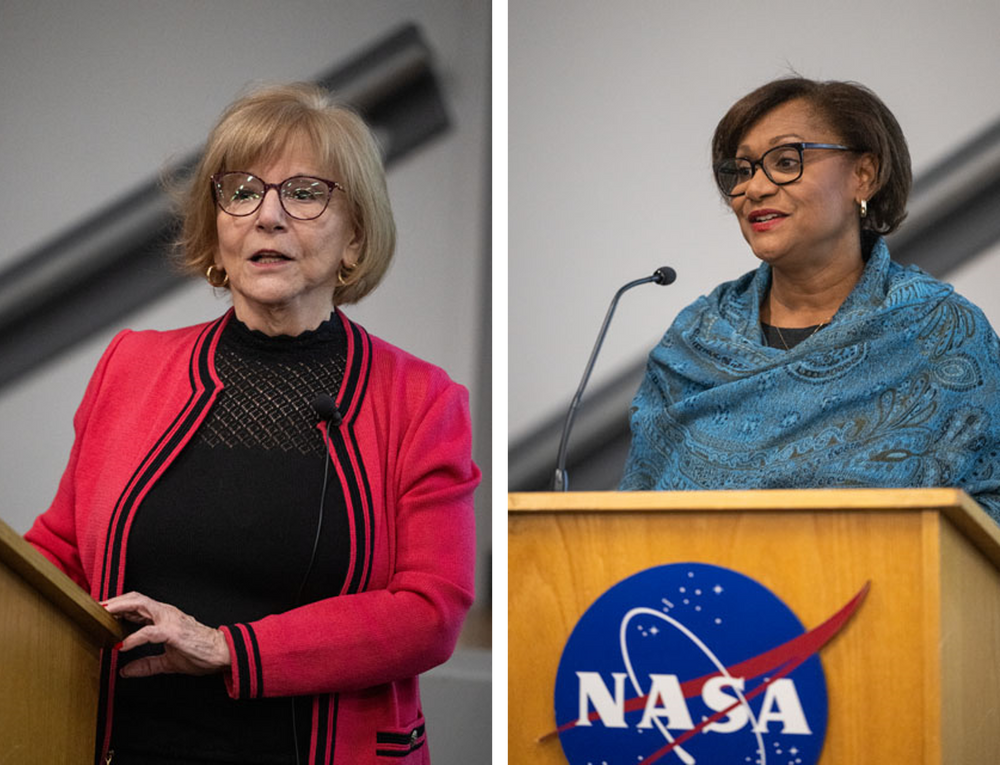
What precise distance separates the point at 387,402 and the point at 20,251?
1.06 meters

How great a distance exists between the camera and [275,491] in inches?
63.7

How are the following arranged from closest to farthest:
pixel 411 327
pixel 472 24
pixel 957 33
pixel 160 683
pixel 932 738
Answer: pixel 932 738, pixel 160 683, pixel 411 327, pixel 472 24, pixel 957 33

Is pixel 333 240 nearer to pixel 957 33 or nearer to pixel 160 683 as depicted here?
pixel 160 683

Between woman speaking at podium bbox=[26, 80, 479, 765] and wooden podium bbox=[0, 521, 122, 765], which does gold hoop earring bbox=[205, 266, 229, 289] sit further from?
wooden podium bbox=[0, 521, 122, 765]

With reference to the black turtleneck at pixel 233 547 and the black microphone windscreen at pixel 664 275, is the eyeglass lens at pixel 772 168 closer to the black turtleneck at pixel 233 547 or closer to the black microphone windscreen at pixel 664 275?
the black microphone windscreen at pixel 664 275

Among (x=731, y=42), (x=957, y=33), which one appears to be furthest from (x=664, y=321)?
(x=957, y=33)

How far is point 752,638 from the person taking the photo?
4.72 ft

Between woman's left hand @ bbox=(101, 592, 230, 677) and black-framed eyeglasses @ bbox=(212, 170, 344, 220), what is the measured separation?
1.88 ft

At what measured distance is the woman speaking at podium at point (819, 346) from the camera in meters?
2.00

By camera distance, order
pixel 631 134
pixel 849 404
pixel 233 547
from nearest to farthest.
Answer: pixel 233 547, pixel 849 404, pixel 631 134

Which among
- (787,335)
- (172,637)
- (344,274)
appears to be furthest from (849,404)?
(172,637)

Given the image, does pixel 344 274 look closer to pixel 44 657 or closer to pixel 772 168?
pixel 44 657

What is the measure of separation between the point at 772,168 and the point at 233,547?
1250 mm

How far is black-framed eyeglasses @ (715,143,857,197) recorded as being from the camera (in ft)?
7.39
